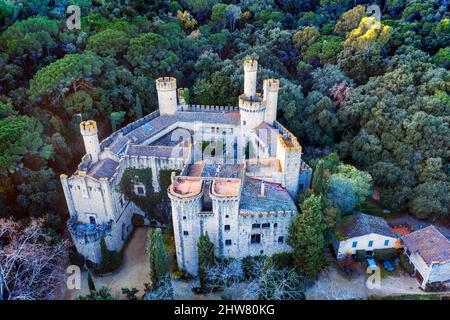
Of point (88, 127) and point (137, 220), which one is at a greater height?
point (88, 127)

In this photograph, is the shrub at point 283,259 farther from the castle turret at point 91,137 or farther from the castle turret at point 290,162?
the castle turret at point 91,137

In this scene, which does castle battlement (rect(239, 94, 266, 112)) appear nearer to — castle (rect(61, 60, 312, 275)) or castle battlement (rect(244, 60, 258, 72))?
castle (rect(61, 60, 312, 275))

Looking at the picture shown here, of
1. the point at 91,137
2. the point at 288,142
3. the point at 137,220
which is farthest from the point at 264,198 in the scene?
the point at 91,137

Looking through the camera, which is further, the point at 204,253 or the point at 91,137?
the point at 91,137

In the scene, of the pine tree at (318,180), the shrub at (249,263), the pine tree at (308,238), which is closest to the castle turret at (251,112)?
the pine tree at (318,180)

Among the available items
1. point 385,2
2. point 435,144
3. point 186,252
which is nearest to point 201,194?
point 186,252

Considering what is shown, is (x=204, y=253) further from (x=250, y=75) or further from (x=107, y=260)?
(x=250, y=75)
